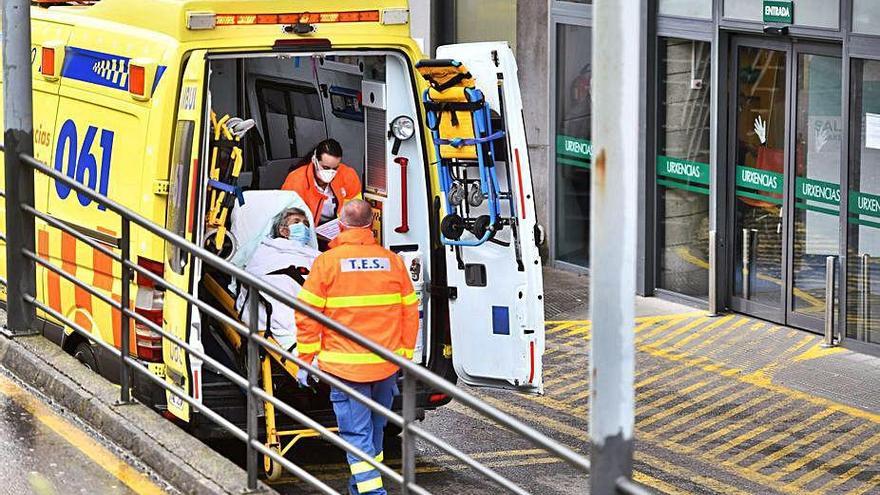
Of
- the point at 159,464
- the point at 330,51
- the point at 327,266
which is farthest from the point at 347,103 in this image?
the point at 159,464

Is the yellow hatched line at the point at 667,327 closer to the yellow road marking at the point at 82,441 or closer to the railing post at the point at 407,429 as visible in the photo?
the yellow road marking at the point at 82,441

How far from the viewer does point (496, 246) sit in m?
8.46

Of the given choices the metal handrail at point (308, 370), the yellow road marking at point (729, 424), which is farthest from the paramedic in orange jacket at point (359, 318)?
the yellow road marking at point (729, 424)

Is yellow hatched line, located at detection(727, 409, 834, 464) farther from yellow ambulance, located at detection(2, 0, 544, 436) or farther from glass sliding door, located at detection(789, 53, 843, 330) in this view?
glass sliding door, located at detection(789, 53, 843, 330)

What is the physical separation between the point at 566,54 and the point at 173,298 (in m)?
8.22

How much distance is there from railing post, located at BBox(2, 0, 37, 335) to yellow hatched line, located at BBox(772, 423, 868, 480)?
442 cm

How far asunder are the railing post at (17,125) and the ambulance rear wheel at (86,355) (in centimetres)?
59

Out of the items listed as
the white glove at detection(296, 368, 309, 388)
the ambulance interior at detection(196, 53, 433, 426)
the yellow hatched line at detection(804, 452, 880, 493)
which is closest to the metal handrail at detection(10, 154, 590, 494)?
the ambulance interior at detection(196, 53, 433, 426)

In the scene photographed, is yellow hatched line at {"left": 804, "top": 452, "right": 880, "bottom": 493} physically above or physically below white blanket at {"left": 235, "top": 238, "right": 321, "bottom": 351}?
below

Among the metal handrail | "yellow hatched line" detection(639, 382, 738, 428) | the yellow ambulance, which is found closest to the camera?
the metal handrail

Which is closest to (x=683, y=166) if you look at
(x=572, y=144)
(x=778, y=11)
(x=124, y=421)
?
(x=572, y=144)

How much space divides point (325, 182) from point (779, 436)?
3.25m

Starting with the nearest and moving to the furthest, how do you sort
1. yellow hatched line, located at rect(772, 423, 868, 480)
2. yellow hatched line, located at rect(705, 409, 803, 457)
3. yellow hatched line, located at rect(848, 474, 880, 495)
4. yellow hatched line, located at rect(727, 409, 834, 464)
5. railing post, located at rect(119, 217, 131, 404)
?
railing post, located at rect(119, 217, 131, 404) → yellow hatched line, located at rect(848, 474, 880, 495) → yellow hatched line, located at rect(772, 423, 868, 480) → yellow hatched line, located at rect(727, 409, 834, 464) → yellow hatched line, located at rect(705, 409, 803, 457)

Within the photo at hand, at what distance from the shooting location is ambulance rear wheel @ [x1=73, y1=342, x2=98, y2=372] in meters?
8.73
